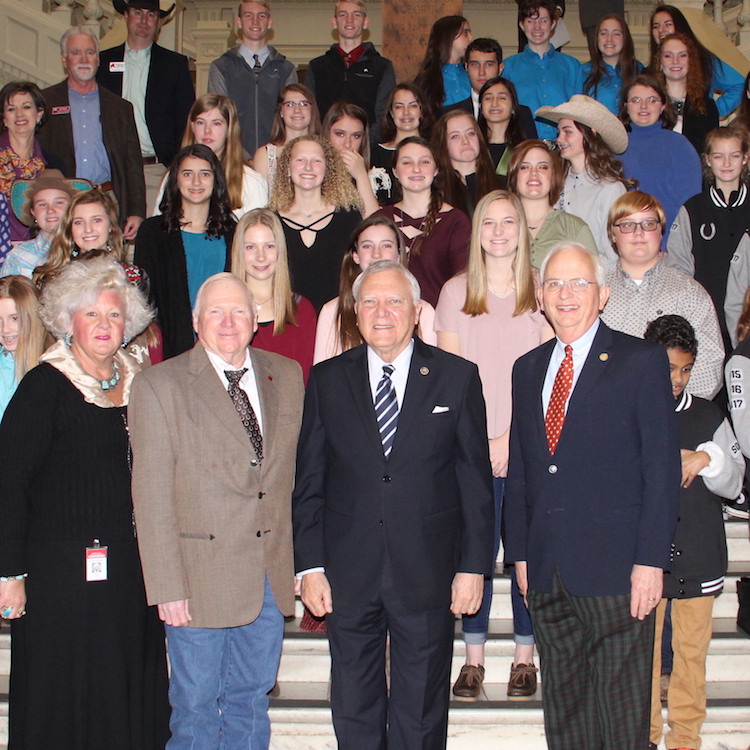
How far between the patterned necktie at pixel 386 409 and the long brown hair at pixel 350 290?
722mm

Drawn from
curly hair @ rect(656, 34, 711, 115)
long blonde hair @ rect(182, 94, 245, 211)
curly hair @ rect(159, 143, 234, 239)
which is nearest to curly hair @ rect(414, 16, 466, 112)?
curly hair @ rect(656, 34, 711, 115)

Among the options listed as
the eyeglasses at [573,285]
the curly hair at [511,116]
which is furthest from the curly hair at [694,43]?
the eyeglasses at [573,285]

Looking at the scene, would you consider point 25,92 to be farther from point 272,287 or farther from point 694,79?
point 694,79

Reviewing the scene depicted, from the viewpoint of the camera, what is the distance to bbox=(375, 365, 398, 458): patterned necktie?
10.6 feet

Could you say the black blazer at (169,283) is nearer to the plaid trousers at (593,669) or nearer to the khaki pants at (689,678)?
the plaid trousers at (593,669)

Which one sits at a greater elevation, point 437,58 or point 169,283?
point 437,58

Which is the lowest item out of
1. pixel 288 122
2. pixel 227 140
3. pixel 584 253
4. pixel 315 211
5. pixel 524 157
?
pixel 584 253

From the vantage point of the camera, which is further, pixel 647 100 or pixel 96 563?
pixel 647 100

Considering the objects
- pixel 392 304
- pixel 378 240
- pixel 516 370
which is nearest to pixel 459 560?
pixel 516 370

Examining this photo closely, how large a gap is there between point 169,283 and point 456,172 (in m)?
1.73

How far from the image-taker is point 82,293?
338 cm

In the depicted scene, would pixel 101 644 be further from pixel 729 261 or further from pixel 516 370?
pixel 729 261

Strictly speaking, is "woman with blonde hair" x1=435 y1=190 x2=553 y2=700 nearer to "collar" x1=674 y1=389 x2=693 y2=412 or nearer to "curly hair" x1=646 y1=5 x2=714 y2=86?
"collar" x1=674 y1=389 x2=693 y2=412

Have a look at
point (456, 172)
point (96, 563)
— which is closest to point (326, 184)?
point (456, 172)
